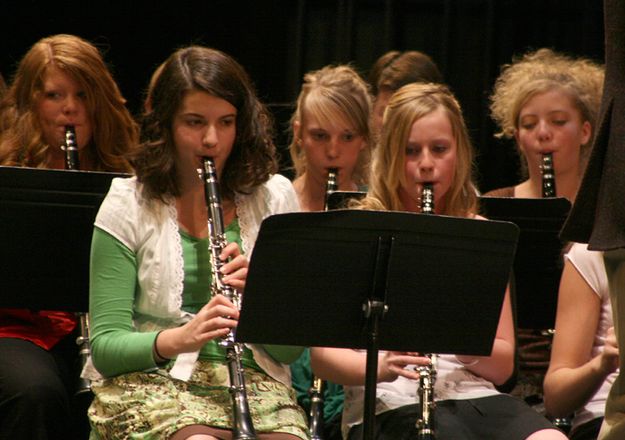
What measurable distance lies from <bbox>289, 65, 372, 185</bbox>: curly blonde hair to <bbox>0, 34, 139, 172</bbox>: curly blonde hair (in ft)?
2.09

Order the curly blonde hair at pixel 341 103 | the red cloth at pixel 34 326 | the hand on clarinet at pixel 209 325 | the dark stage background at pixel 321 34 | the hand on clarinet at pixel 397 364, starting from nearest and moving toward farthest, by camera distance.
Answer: the hand on clarinet at pixel 209 325, the hand on clarinet at pixel 397 364, the red cloth at pixel 34 326, the curly blonde hair at pixel 341 103, the dark stage background at pixel 321 34

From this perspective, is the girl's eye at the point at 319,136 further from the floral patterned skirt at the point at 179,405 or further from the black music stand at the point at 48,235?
the floral patterned skirt at the point at 179,405

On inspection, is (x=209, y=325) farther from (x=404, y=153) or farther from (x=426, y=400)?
(x=404, y=153)

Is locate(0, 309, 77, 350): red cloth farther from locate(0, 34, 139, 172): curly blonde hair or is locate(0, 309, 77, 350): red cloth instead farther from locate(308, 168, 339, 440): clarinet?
locate(308, 168, 339, 440): clarinet

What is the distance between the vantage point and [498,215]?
8.90 ft

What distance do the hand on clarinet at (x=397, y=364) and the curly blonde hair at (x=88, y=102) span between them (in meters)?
1.18

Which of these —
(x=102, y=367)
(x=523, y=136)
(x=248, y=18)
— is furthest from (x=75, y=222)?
(x=248, y=18)

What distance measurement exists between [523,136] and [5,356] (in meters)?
1.89

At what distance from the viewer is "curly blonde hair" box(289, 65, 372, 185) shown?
137 inches

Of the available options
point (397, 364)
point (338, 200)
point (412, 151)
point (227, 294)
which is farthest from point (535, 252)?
point (227, 294)

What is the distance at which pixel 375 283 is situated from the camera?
2068 millimetres

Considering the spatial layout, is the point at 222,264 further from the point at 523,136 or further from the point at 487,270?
the point at 523,136

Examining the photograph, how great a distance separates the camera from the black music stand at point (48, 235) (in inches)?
97.1

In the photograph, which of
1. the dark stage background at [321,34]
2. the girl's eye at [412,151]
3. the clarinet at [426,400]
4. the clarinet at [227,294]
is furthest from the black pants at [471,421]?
the dark stage background at [321,34]
